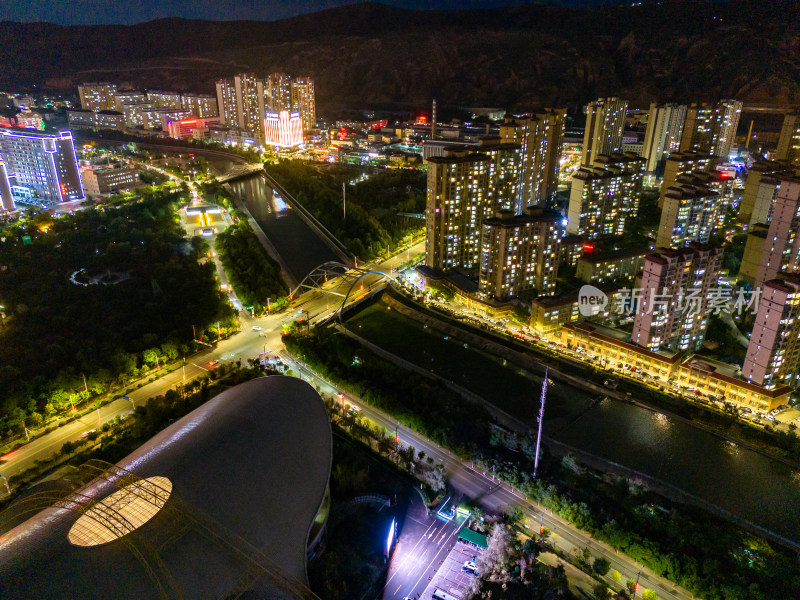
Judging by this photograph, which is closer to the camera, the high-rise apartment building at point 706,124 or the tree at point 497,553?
the tree at point 497,553

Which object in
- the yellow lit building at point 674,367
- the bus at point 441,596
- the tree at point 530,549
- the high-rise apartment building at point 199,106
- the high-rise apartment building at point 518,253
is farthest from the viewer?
the high-rise apartment building at point 199,106

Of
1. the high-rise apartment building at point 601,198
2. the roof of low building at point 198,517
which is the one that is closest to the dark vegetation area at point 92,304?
the roof of low building at point 198,517

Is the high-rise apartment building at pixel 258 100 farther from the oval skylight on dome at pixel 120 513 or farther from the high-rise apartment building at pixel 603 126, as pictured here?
the oval skylight on dome at pixel 120 513

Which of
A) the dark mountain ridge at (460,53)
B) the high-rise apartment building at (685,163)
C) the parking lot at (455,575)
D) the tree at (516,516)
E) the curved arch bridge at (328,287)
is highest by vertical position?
the dark mountain ridge at (460,53)

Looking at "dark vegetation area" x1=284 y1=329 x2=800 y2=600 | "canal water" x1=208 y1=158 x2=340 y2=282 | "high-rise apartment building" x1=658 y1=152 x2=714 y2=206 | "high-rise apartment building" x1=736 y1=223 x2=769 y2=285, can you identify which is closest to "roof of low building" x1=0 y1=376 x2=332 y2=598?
"dark vegetation area" x1=284 y1=329 x2=800 y2=600

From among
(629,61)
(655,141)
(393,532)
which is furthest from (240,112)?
(393,532)

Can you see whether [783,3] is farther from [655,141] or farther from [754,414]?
[754,414]

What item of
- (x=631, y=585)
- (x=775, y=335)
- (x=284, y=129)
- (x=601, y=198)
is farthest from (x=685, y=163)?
(x=284, y=129)

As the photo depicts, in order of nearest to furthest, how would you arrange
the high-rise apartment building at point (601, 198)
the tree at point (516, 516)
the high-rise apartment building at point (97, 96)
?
the tree at point (516, 516), the high-rise apartment building at point (601, 198), the high-rise apartment building at point (97, 96)
